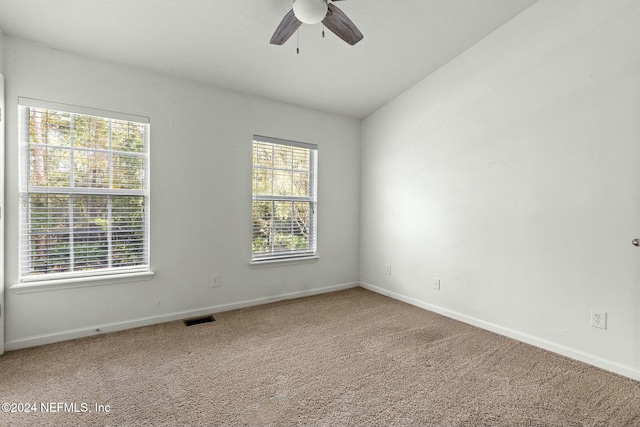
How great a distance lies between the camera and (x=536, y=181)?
8.80 feet

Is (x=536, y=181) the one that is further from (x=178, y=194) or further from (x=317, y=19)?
(x=178, y=194)

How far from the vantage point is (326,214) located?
425cm

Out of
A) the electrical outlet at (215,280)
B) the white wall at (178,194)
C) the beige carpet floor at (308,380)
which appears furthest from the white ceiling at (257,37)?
the beige carpet floor at (308,380)

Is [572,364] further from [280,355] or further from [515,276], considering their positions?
[280,355]

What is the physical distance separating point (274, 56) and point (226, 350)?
2.68m

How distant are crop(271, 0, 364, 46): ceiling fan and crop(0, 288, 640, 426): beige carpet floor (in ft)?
7.98

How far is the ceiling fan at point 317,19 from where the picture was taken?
6.58 ft

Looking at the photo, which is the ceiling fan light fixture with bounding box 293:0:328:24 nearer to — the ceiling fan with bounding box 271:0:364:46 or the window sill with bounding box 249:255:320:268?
the ceiling fan with bounding box 271:0:364:46

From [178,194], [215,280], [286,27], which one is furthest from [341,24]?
[215,280]

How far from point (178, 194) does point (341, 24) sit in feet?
7.13

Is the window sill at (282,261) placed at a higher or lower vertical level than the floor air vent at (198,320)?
higher

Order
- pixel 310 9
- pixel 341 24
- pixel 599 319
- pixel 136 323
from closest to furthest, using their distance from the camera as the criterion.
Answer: pixel 310 9 < pixel 341 24 < pixel 599 319 < pixel 136 323

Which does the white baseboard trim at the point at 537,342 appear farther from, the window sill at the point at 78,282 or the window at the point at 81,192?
the window at the point at 81,192

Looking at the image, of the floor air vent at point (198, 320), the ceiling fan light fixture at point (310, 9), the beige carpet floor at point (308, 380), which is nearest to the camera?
the beige carpet floor at point (308, 380)
